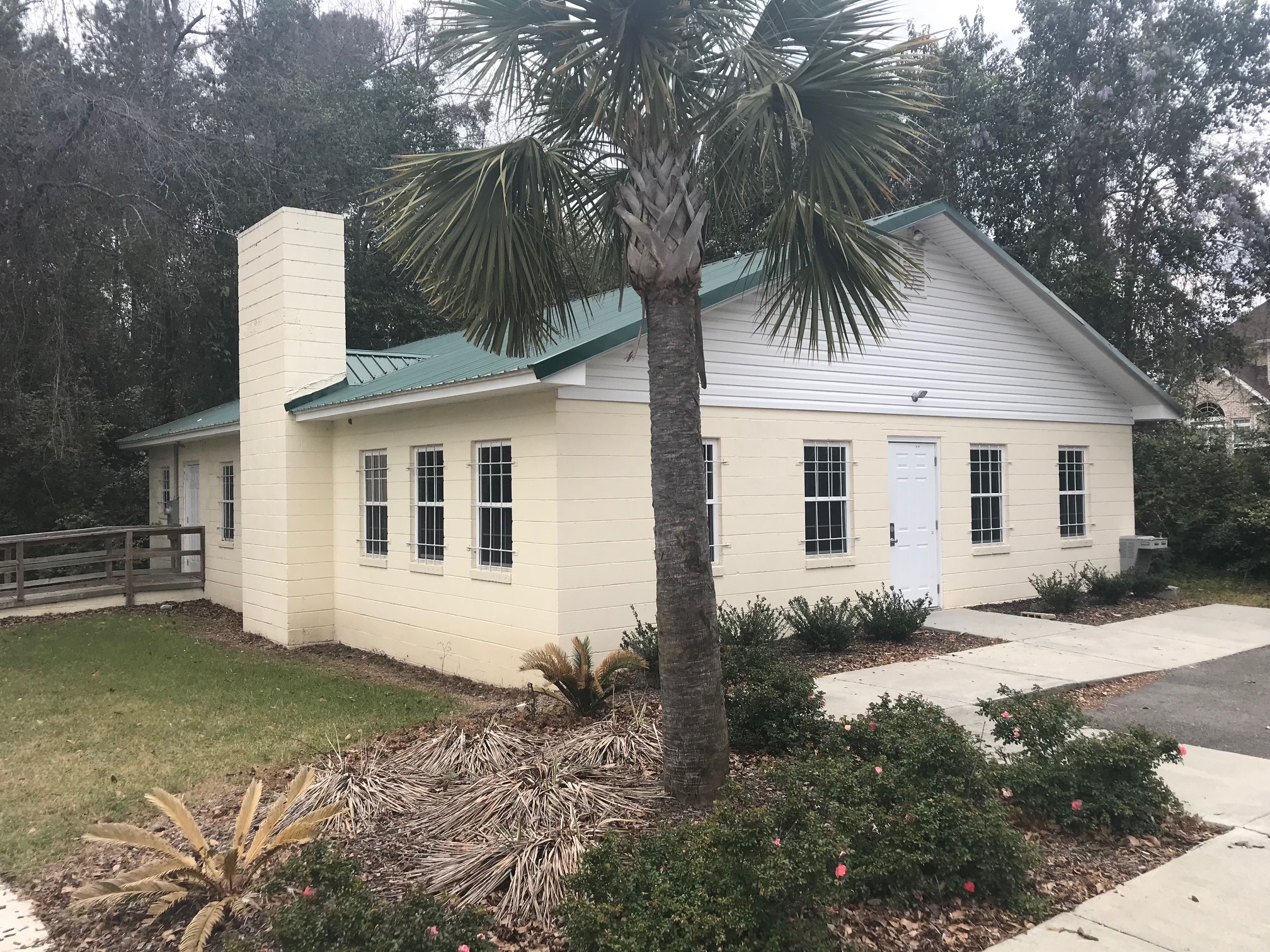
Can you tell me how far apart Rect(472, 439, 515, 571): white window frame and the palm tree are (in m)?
3.26

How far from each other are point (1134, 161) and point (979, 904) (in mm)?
22117

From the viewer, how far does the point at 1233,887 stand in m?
4.23

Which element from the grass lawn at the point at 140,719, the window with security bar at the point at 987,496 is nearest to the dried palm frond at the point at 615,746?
the grass lawn at the point at 140,719

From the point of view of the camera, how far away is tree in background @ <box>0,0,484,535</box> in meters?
14.9

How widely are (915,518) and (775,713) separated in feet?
23.2

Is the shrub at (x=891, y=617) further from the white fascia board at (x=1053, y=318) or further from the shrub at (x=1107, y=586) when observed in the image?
the white fascia board at (x=1053, y=318)

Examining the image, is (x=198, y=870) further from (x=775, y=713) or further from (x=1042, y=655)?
(x=1042, y=655)

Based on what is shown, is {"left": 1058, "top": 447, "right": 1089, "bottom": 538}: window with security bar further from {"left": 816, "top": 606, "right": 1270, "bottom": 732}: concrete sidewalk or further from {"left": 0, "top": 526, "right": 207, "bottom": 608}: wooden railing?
{"left": 0, "top": 526, "right": 207, "bottom": 608}: wooden railing

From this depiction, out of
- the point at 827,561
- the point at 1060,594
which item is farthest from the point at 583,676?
the point at 1060,594

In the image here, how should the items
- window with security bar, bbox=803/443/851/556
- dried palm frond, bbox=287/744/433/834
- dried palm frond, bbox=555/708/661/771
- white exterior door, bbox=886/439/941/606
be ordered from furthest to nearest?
white exterior door, bbox=886/439/941/606
window with security bar, bbox=803/443/851/556
dried palm frond, bbox=555/708/661/771
dried palm frond, bbox=287/744/433/834

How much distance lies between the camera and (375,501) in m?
11.9

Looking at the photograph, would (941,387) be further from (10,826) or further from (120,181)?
(120,181)

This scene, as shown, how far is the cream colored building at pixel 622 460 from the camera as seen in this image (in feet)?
30.2

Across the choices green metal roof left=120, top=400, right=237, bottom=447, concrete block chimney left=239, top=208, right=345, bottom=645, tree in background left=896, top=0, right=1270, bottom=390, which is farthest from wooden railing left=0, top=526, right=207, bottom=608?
tree in background left=896, top=0, right=1270, bottom=390
